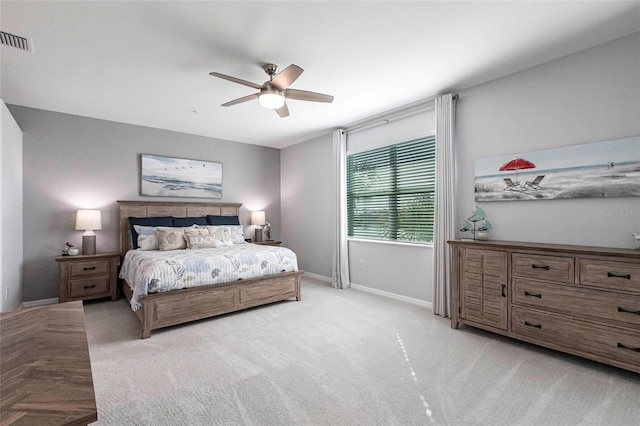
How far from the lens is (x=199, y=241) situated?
4.56 m

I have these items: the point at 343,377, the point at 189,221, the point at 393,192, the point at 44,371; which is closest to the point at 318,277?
the point at 393,192

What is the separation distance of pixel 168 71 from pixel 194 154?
2.65m

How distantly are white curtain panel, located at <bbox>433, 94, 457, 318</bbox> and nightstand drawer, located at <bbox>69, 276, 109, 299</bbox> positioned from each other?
458 cm

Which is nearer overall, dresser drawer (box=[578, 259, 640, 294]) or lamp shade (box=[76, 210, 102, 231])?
dresser drawer (box=[578, 259, 640, 294])

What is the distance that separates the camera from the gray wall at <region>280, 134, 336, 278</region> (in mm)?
5680

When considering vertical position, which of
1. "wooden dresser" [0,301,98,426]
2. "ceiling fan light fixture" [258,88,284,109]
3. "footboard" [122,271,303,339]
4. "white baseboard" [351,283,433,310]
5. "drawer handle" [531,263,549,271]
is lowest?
"white baseboard" [351,283,433,310]

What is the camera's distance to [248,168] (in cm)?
639

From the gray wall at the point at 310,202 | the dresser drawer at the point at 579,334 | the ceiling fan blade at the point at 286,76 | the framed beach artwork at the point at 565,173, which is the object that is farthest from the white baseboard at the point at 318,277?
the ceiling fan blade at the point at 286,76

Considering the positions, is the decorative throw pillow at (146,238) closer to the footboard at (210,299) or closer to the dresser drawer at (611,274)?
the footboard at (210,299)

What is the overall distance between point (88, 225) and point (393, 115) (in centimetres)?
468

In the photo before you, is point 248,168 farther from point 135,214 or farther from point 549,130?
point 549,130

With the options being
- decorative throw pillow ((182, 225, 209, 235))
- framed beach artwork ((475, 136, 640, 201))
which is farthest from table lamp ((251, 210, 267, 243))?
framed beach artwork ((475, 136, 640, 201))

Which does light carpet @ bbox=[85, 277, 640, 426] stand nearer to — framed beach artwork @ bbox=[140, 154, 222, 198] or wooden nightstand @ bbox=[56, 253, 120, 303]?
wooden nightstand @ bbox=[56, 253, 120, 303]

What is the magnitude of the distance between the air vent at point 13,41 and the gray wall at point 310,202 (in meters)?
4.00
